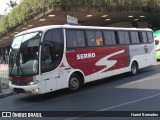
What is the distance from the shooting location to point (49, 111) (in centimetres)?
949

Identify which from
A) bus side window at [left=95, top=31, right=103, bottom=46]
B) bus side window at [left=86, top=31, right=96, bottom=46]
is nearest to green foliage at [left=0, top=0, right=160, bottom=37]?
bus side window at [left=95, top=31, right=103, bottom=46]

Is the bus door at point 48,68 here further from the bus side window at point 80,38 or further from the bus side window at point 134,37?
the bus side window at point 134,37

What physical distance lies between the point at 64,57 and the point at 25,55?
1.58 m

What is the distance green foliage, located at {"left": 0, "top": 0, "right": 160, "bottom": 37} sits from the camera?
68.9ft

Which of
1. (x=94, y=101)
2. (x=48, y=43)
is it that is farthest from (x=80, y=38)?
(x=94, y=101)

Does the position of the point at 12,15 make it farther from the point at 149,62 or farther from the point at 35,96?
the point at 35,96

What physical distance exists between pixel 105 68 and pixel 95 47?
1.19m

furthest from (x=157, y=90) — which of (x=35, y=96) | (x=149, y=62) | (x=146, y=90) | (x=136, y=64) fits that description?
(x=149, y=62)

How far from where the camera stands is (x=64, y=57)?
41.2 feet

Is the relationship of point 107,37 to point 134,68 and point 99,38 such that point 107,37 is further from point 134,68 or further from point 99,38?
point 134,68

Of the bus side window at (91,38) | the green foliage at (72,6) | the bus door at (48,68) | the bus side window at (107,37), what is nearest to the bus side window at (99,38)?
the bus side window at (91,38)

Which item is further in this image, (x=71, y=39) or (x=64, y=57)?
(x=71, y=39)

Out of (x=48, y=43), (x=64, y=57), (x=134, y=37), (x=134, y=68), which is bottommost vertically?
(x=134, y=68)

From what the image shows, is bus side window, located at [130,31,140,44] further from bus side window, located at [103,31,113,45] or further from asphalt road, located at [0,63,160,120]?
asphalt road, located at [0,63,160,120]
